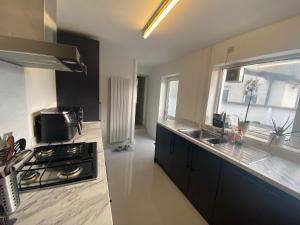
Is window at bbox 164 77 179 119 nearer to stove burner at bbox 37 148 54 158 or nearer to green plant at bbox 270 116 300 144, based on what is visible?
green plant at bbox 270 116 300 144

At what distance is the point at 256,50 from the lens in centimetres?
169

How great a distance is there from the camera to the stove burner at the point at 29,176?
2.53ft

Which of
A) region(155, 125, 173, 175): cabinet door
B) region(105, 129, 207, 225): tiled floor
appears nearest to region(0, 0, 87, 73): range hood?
region(105, 129, 207, 225): tiled floor

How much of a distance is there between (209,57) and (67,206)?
2.64 m

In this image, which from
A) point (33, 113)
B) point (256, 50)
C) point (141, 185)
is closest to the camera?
point (33, 113)

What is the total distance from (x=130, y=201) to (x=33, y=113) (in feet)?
5.25

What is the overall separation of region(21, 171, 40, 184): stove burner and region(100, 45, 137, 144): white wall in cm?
258

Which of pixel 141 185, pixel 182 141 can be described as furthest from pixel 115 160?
pixel 182 141

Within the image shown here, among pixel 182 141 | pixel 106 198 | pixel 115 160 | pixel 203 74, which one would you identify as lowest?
pixel 115 160

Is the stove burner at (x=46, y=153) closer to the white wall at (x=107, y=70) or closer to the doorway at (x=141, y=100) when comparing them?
the white wall at (x=107, y=70)

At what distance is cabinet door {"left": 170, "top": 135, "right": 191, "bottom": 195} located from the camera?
1.93 metres

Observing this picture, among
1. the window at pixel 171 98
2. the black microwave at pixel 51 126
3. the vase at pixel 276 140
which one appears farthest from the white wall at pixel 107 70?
the vase at pixel 276 140

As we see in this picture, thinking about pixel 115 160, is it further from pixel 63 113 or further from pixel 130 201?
pixel 63 113

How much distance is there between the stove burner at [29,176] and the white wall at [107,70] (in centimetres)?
258
